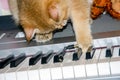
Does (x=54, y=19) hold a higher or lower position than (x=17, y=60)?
higher

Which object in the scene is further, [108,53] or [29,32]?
[29,32]

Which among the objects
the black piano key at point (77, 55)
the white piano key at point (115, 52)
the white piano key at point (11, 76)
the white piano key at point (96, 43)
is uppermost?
the white piano key at point (96, 43)

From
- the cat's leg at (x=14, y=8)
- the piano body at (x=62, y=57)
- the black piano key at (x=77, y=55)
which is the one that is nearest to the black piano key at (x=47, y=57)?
the piano body at (x=62, y=57)

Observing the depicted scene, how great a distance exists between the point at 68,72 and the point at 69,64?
0.15 feet

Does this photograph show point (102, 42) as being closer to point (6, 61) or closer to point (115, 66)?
point (115, 66)

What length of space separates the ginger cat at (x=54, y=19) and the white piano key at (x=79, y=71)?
0.78 ft

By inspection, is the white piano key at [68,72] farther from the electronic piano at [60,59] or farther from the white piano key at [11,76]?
the white piano key at [11,76]

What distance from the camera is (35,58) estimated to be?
1245 millimetres

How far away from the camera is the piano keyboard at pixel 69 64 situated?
1.08m

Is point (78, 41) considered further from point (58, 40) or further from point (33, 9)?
point (33, 9)

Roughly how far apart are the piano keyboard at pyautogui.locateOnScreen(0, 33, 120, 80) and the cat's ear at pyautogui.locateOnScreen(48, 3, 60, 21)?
119 mm

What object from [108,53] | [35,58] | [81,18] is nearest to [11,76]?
[35,58]

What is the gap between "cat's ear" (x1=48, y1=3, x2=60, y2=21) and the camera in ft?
4.24

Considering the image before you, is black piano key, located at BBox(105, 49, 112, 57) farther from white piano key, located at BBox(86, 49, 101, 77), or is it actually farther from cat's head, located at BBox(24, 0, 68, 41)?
cat's head, located at BBox(24, 0, 68, 41)
